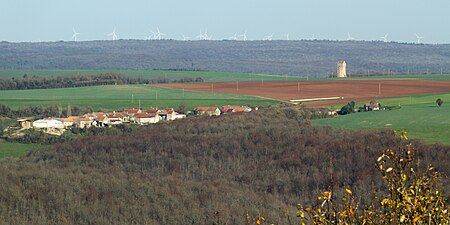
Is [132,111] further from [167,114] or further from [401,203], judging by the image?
[401,203]

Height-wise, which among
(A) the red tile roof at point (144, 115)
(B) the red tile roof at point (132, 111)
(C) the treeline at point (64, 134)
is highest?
(B) the red tile roof at point (132, 111)

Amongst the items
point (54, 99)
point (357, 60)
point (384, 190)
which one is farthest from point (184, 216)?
point (357, 60)

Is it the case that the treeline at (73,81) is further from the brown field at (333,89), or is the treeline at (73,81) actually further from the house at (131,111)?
the house at (131,111)

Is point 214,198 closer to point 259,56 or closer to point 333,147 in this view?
point 333,147

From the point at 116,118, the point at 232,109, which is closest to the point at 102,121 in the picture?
the point at 116,118

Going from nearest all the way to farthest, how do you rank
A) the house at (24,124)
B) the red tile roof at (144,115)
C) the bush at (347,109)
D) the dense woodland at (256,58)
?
the house at (24,124) < the bush at (347,109) < the red tile roof at (144,115) < the dense woodland at (256,58)

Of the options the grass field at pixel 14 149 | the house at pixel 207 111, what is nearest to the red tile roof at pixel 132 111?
the house at pixel 207 111
